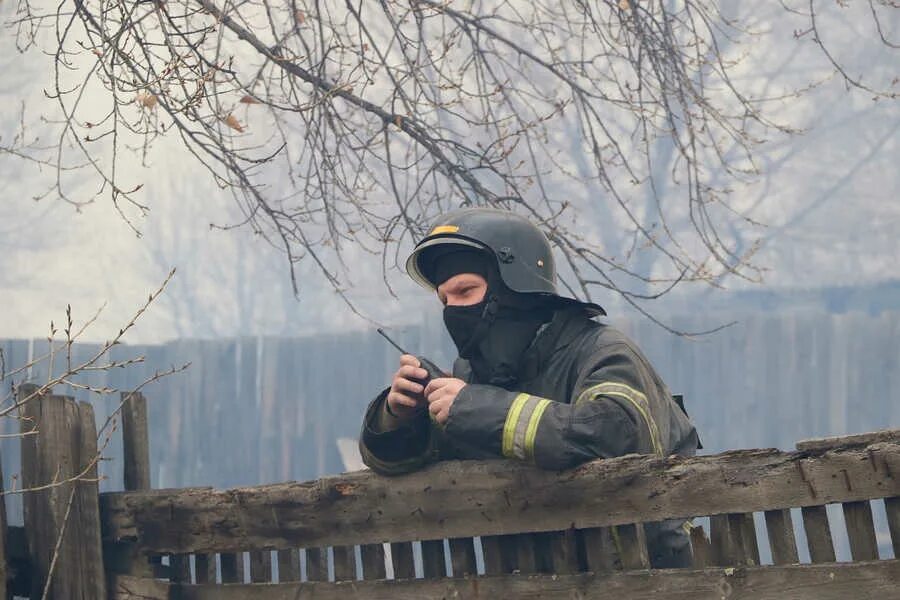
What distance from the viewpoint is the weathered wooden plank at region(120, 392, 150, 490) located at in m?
4.86

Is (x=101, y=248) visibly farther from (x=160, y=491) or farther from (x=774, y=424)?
(x=160, y=491)

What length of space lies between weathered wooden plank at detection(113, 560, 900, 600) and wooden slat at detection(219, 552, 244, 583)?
20 centimetres

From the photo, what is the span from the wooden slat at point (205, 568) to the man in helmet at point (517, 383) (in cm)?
84

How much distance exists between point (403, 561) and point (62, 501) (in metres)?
1.34

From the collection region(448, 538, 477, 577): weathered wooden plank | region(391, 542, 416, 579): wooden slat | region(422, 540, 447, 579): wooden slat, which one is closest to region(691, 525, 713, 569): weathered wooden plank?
region(448, 538, 477, 577): weathered wooden plank

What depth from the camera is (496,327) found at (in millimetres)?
3932

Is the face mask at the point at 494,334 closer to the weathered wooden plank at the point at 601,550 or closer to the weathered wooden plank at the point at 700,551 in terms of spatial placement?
the weathered wooden plank at the point at 601,550

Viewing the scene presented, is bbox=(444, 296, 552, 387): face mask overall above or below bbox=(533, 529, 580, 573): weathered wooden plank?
above

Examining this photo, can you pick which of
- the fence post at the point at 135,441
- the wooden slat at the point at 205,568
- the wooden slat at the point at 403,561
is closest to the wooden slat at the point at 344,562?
the wooden slat at the point at 403,561

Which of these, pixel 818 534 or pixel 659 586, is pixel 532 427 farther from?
pixel 818 534

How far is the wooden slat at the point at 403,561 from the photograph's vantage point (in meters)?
3.98

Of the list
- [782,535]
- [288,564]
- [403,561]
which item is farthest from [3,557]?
[782,535]

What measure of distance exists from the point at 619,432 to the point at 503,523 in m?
0.42

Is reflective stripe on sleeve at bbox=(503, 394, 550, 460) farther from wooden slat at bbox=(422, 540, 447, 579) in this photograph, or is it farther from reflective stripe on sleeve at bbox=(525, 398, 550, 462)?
wooden slat at bbox=(422, 540, 447, 579)
